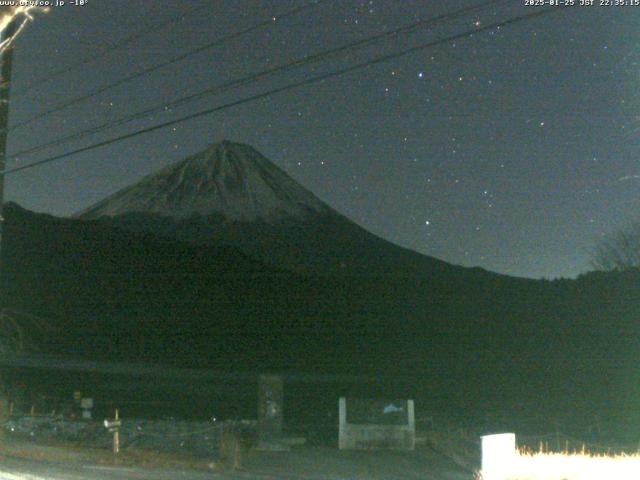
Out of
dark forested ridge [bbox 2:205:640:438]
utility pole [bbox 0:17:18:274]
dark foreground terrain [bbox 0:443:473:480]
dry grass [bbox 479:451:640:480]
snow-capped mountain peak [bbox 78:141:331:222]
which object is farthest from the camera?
snow-capped mountain peak [bbox 78:141:331:222]

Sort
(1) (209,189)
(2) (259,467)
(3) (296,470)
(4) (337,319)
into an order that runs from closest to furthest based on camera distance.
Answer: (3) (296,470), (2) (259,467), (4) (337,319), (1) (209,189)

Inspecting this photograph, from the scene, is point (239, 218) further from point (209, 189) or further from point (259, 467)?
point (259, 467)

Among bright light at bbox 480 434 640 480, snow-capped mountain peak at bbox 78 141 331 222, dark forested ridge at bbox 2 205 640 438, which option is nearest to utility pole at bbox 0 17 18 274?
bright light at bbox 480 434 640 480

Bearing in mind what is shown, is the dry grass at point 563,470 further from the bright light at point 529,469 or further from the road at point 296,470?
the road at point 296,470

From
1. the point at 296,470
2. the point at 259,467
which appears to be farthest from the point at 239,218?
the point at 296,470

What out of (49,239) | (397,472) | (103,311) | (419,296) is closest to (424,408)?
(397,472)

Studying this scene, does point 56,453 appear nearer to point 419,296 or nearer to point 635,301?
point 635,301

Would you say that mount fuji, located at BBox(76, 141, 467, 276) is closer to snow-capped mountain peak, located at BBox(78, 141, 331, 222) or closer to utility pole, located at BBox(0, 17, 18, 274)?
snow-capped mountain peak, located at BBox(78, 141, 331, 222)

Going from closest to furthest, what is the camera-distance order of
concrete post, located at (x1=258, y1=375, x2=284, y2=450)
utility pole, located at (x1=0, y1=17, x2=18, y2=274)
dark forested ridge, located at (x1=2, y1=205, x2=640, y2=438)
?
utility pole, located at (x1=0, y1=17, x2=18, y2=274) < concrete post, located at (x1=258, y1=375, x2=284, y2=450) < dark forested ridge, located at (x1=2, y1=205, x2=640, y2=438)

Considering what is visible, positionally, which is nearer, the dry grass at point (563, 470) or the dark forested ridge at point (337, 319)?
the dry grass at point (563, 470)

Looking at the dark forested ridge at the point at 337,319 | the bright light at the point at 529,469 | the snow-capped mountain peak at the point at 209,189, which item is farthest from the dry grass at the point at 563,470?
the snow-capped mountain peak at the point at 209,189

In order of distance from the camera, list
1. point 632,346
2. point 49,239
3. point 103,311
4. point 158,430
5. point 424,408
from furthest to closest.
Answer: point 49,239 < point 103,311 < point 632,346 < point 424,408 < point 158,430
